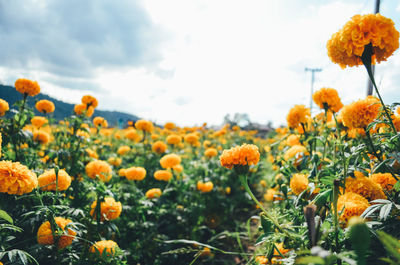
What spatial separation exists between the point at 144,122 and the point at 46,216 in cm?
262

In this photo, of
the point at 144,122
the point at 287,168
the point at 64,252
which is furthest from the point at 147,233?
the point at 144,122

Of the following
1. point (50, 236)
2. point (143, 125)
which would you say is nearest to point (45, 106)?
point (143, 125)

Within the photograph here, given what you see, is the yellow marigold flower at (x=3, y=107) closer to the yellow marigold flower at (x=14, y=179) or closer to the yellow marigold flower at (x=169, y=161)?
the yellow marigold flower at (x=14, y=179)

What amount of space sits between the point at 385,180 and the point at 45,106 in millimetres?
3155

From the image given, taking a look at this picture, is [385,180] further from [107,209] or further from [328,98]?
[107,209]

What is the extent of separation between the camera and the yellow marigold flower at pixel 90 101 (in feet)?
8.87

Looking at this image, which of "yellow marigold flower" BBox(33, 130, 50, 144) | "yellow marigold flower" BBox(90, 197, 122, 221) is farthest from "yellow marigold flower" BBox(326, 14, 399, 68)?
"yellow marigold flower" BBox(33, 130, 50, 144)

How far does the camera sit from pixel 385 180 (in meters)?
1.02

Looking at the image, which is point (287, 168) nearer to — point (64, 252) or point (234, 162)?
point (234, 162)

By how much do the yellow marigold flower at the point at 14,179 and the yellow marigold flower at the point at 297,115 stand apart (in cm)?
182

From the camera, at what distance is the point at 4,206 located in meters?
1.22

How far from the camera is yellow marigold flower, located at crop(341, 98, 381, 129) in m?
1.13

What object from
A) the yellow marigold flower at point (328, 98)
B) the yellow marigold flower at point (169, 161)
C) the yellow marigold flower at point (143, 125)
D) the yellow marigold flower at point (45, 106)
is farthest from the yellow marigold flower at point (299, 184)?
the yellow marigold flower at point (143, 125)

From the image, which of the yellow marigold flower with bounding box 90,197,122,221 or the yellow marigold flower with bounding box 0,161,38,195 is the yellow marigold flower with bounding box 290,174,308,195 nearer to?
the yellow marigold flower with bounding box 90,197,122,221
